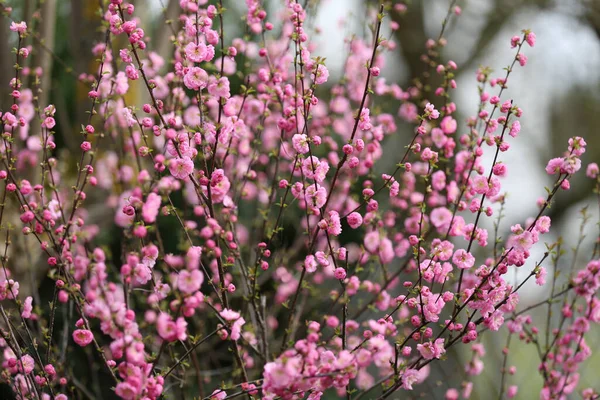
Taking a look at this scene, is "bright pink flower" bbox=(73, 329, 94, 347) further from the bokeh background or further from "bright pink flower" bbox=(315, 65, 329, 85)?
the bokeh background

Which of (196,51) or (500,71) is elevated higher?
(500,71)

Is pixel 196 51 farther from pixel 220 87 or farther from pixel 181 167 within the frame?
pixel 181 167

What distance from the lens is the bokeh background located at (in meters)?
3.60

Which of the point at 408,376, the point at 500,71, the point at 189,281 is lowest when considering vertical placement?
the point at 408,376

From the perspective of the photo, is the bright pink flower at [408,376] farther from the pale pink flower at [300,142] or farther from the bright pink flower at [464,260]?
the pale pink flower at [300,142]

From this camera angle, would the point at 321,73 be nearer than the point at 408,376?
No

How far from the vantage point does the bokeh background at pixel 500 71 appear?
3.60m

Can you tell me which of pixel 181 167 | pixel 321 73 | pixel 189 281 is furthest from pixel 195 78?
pixel 189 281

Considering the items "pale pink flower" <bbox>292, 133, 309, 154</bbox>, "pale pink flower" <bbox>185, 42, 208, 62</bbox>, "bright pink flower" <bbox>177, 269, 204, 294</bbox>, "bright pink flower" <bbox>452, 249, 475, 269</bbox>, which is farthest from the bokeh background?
"bright pink flower" <bbox>177, 269, 204, 294</bbox>

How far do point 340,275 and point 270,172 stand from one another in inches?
57.1

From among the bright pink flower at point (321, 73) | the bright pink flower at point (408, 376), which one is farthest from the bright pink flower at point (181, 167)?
the bright pink flower at point (408, 376)

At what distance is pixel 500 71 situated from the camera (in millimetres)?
5633

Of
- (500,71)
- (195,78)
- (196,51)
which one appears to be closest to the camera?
(195,78)

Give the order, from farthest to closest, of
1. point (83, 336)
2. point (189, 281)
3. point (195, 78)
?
point (195, 78) → point (83, 336) → point (189, 281)
